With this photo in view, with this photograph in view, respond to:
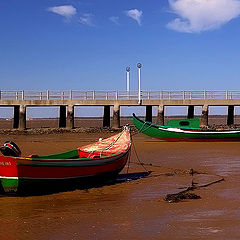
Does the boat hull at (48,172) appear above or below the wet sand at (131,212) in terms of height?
above

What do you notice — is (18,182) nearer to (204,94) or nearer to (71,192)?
(71,192)

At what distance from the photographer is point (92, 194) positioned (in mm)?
10047

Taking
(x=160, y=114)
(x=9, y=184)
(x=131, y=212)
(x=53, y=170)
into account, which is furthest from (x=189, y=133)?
(x=131, y=212)

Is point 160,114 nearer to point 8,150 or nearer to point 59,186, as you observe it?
point 59,186

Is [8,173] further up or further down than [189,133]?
further up

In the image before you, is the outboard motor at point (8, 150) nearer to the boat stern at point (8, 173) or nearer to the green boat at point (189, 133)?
the boat stern at point (8, 173)

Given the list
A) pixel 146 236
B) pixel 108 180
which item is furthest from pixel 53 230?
pixel 108 180

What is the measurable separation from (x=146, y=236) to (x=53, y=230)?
1556 mm

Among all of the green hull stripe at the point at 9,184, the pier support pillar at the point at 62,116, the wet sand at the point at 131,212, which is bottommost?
the wet sand at the point at 131,212

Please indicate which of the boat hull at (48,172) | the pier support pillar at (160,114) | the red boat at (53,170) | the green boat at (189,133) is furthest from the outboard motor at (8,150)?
the pier support pillar at (160,114)

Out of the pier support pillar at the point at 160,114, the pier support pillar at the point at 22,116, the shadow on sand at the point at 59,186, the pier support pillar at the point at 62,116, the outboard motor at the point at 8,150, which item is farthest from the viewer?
the pier support pillar at the point at 62,116

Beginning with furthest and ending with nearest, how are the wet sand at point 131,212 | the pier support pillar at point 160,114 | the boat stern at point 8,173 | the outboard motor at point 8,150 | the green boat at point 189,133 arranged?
the pier support pillar at point 160,114 < the green boat at point 189,133 < the outboard motor at point 8,150 < the boat stern at point 8,173 < the wet sand at point 131,212

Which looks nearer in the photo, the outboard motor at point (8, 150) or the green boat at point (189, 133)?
the outboard motor at point (8, 150)

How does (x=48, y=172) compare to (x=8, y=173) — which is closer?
(x=8, y=173)
